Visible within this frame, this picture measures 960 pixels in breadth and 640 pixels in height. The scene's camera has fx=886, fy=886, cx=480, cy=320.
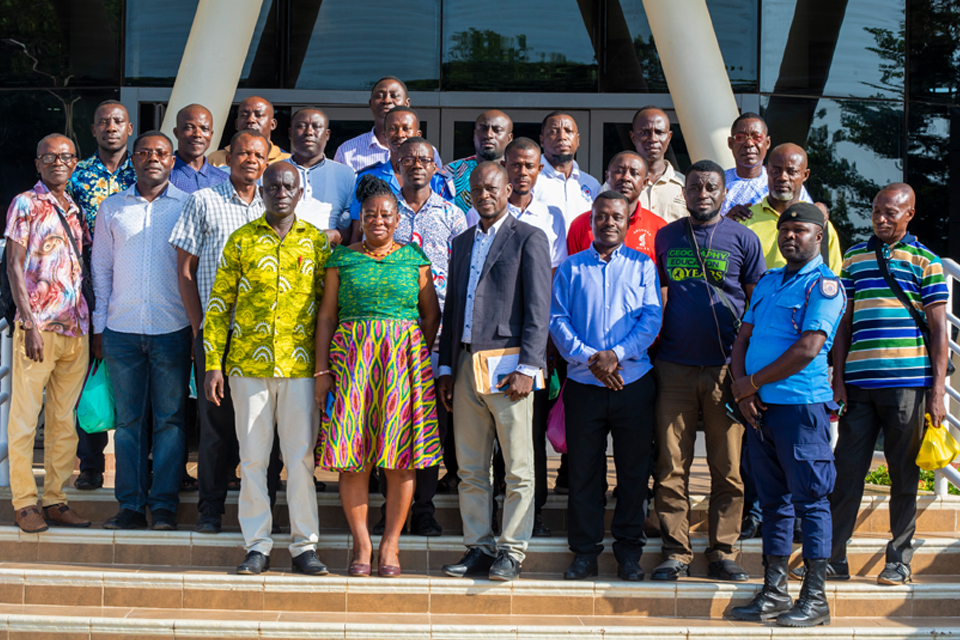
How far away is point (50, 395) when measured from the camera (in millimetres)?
5285

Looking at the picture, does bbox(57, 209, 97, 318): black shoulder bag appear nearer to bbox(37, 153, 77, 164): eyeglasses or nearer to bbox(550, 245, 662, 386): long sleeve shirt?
bbox(37, 153, 77, 164): eyeglasses

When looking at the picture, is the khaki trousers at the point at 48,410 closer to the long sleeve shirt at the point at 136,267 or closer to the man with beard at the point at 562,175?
the long sleeve shirt at the point at 136,267

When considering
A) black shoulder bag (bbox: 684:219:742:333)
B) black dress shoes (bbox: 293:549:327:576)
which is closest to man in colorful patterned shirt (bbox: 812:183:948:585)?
black shoulder bag (bbox: 684:219:742:333)

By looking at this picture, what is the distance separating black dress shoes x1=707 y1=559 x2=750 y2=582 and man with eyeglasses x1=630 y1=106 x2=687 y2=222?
2209 mm

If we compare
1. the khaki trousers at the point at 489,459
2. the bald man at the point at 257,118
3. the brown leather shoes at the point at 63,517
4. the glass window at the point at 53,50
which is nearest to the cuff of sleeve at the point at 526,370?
the khaki trousers at the point at 489,459

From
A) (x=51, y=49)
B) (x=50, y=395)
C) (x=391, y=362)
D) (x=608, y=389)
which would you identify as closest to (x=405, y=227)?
(x=391, y=362)

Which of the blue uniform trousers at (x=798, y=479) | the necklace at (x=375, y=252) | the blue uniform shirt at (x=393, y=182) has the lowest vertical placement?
the blue uniform trousers at (x=798, y=479)

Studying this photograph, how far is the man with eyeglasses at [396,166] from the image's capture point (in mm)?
5586

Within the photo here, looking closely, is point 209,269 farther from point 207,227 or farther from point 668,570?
point 668,570

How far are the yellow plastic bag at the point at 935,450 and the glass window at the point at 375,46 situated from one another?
7126mm

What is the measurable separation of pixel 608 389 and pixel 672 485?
2.11 ft

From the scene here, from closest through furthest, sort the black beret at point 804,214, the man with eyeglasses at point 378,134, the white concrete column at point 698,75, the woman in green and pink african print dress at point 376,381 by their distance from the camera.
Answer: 1. the black beret at point 804,214
2. the woman in green and pink african print dress at point 376,381
3. the man with eyeglasses at point 378,134
4. the white concrete column at point 698,75

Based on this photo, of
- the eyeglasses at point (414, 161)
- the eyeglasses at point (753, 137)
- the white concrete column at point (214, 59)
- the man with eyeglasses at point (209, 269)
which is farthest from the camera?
the white concrete column at point (214, 59)

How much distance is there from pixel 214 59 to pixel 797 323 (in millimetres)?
6468
